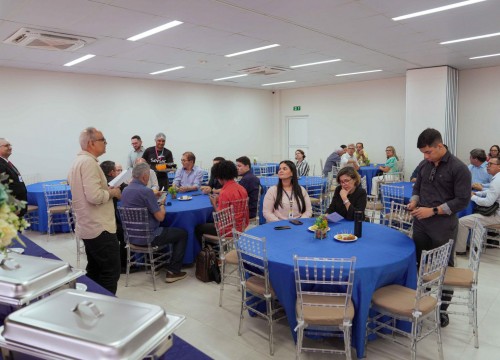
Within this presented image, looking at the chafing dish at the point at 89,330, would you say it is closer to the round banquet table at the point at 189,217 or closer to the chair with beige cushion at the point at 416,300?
the chair with beige cushion at the point at 416,300

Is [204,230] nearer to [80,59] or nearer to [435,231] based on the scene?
[435,231]

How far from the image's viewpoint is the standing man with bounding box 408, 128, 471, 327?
9.89ft

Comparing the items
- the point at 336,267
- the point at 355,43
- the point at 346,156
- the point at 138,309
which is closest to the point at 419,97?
the point at 346,156

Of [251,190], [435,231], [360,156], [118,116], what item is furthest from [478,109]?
[118,116]

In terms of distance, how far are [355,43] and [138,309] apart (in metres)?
5.75

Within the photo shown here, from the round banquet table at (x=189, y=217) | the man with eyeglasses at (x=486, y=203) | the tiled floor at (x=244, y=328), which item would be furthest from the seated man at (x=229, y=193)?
the man with eyeglasses at (x=486, y=203)

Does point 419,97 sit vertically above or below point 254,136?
above

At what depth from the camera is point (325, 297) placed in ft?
8.77

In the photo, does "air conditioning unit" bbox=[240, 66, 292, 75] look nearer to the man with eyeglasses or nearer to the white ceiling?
the white ceiling

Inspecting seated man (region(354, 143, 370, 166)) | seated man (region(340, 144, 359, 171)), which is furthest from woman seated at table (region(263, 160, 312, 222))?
seated man (region(354, 143, 370, 166))

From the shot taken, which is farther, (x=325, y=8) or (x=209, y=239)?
(x=209, y=239)

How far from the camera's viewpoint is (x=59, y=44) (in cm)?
528

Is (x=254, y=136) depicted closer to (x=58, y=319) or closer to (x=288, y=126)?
(x=288, y=126)

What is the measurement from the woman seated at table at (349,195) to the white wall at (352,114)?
24.2 feet
